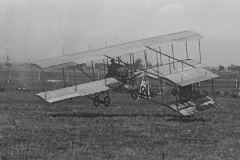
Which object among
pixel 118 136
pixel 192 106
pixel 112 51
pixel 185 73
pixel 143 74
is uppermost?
pixel 112 51

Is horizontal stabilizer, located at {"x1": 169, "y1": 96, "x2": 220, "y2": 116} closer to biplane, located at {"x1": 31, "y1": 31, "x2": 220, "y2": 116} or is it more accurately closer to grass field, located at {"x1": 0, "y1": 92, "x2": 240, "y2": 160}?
biplane, located at {"x1": 31, "y1": 31, "x2": 220, "y2": 116}

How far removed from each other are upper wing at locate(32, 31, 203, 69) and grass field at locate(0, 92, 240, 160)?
8.54 ft

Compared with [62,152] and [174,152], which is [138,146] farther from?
[62,152]

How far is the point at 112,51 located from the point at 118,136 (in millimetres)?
8529

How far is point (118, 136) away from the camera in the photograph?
50.0ft

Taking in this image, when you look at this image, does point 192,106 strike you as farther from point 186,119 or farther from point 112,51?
point 112,51

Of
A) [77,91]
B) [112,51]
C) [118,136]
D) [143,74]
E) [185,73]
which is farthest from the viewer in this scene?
[143,74]

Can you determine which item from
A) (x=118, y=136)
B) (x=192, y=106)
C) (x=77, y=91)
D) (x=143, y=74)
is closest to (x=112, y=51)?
(x=143, y=74)

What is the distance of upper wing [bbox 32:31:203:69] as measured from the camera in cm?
2136

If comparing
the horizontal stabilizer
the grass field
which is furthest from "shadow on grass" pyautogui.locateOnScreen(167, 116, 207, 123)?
the horizontal stabilizer

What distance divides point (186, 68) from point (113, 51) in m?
3.99

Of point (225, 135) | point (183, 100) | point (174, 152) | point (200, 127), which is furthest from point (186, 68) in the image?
point (174, 152)

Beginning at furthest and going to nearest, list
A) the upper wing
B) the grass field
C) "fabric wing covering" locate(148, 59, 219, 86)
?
the upper wing
"fabric wing covering" locate(148, 59, 219, 86)
the grass field

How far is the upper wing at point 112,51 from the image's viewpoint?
2136cm
